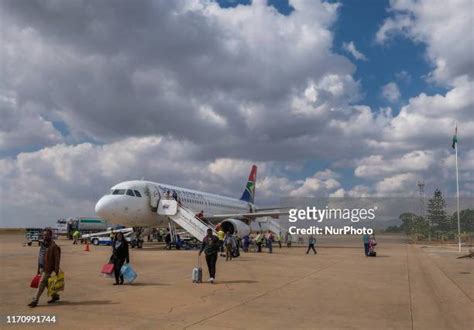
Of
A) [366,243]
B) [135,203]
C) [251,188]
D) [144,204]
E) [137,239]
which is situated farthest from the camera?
[251,188]

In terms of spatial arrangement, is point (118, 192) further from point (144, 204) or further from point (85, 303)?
point (85, 303)

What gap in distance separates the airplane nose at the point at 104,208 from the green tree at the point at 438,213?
313 ft

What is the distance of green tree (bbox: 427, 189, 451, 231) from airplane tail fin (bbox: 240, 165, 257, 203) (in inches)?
2419

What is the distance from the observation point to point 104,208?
27359 mm

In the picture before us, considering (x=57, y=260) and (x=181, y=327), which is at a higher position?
(x=57, y=260)

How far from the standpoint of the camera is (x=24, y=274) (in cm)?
1421

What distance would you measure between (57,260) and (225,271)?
25.9 feet

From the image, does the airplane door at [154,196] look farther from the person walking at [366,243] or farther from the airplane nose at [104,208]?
the person walking at [366,243]

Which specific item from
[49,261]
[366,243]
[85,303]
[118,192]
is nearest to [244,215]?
[118,192]

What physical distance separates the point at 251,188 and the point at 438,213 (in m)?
65.3

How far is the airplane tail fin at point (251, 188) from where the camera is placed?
199 feet

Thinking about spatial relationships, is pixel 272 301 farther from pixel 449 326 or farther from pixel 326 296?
pixel 449 326

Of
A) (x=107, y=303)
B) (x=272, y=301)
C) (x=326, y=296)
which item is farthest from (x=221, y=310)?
(x=326, y=296)

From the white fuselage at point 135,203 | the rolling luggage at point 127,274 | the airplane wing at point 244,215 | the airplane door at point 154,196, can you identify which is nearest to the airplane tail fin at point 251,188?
the airplane wing at point 244,215
